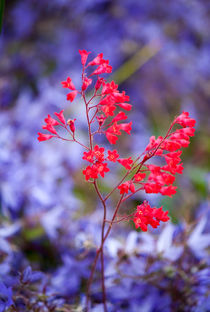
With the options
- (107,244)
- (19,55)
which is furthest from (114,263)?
(19,55)

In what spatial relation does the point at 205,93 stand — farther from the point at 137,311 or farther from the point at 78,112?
the point at 137,311

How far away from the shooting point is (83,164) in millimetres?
1247

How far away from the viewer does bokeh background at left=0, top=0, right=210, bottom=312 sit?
701mm

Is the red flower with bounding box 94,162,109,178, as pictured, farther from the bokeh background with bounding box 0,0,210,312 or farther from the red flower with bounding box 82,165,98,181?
the bokeh background with bounding box 0,0,210,312

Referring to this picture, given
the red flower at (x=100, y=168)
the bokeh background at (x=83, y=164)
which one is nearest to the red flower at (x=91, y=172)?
the red flower at (x=100, y=168)

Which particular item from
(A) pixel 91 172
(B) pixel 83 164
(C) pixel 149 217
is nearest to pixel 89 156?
(A) pixel 91 172

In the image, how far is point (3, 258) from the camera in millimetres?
722

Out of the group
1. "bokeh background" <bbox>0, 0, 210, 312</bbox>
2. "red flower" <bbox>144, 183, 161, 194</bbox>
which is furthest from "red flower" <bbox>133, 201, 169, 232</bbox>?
"bokeh background" <bbox>0, 0, 210, 312</bbox>

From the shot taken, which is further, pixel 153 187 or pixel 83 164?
pixel 83 164

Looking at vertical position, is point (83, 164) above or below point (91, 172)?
above

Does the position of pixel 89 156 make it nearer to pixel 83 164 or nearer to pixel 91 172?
pixel 91 172

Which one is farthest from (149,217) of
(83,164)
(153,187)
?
(83,164)

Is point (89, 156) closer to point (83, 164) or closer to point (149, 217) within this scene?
point (149, 217)

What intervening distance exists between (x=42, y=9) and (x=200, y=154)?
0.96m
